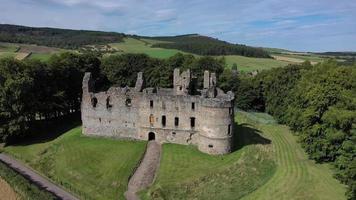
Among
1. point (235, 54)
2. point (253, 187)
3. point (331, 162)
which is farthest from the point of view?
point (235, 54)

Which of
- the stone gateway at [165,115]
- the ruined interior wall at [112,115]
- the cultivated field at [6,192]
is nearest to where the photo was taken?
the cultivated field at [6,192]

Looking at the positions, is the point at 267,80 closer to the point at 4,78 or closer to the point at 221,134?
the point at 221,134

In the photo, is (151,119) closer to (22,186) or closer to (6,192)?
(22,186)

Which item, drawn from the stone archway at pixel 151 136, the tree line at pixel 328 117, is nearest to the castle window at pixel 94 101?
the stone archway at pixel 151 136

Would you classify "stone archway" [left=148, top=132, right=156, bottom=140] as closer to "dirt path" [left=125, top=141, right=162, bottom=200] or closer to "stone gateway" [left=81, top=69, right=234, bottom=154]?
"stone gateway" [left=81, top=69, right=234, bottom=154]

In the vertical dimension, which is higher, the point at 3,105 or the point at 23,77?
the point at 23,77

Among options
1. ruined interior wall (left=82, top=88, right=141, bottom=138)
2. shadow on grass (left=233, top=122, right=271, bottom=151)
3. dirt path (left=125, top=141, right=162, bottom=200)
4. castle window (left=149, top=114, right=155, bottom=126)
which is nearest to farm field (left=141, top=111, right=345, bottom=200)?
shadow on grass (left=233, top=122, right=271, bottom=151)

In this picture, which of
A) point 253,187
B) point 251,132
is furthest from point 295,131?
point 253,187

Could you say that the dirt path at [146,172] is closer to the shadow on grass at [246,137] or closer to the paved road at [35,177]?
the paved road at [35,177]
